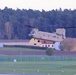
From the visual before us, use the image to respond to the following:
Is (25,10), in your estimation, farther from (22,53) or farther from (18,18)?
(22,53)

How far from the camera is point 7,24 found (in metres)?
178

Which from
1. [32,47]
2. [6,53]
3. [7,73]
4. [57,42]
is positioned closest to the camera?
[7,73]

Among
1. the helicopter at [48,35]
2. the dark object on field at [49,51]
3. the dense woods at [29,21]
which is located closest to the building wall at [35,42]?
the helicopter at [48,35]

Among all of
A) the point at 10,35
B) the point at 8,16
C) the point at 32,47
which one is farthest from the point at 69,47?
the point at 8,16

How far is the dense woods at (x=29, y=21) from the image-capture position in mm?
165625

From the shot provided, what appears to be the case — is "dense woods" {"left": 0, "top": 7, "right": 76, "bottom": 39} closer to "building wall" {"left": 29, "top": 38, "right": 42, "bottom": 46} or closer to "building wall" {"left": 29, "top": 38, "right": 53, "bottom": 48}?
"building wall" {"left": 29, "top": 38, "right": 53, "bottom": 48}

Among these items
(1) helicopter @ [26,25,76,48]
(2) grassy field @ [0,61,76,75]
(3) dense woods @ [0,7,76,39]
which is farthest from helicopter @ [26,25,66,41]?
(2) grassy field @ [0,61,76,75]

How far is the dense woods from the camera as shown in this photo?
6521 inches

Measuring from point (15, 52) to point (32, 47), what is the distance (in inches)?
523

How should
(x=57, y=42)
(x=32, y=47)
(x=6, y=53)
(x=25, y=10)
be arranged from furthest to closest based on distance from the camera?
(x=25, y=10) → (x=57, y=42) → (x=32, y=47) → (x=6, y=53)

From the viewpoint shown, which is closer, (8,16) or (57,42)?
(57,42)

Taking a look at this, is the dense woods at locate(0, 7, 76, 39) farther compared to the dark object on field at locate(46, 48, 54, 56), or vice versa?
the dense woods at locate(0, 7, 76, 39)

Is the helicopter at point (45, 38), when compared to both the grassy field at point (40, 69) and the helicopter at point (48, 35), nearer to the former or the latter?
the helicopter at point (48, 35)

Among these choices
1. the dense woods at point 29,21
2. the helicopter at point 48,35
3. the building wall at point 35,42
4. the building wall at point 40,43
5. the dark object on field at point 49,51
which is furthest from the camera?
the dense woods at point 29,21
